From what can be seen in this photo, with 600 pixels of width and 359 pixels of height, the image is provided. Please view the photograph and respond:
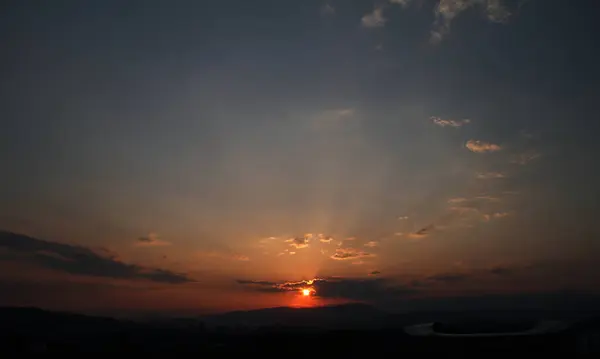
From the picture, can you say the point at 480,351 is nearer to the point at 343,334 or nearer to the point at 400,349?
the point at 400,349

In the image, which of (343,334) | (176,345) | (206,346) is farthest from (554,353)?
(176,345)

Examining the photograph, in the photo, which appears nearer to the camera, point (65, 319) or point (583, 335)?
point (583, 335)

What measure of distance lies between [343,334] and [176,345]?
13.0 meters

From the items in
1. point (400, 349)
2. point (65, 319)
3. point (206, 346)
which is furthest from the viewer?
point (65, 319)

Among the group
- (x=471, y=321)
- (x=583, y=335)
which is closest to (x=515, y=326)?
(x=471, y=321)

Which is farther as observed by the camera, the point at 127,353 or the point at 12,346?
the point at 12,346

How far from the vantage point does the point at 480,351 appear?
109 feet

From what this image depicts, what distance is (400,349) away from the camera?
114ft

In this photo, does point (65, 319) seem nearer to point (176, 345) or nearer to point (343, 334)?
point (176, 345)

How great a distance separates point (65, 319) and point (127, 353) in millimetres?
25271

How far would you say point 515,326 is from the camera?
146ft

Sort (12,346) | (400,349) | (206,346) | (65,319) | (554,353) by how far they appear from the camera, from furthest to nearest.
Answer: (65,319), (12,346), (206,346), (400,349), (554,353)

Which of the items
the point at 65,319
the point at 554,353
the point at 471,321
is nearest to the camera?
the point at 554,353

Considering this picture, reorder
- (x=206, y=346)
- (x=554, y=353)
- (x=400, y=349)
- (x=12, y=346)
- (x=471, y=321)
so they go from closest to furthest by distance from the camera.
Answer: (x=554, y=353) → (x=400, y=349) → (x=206, y=346) → (x=12, y=346) → (x=471, y=321)
